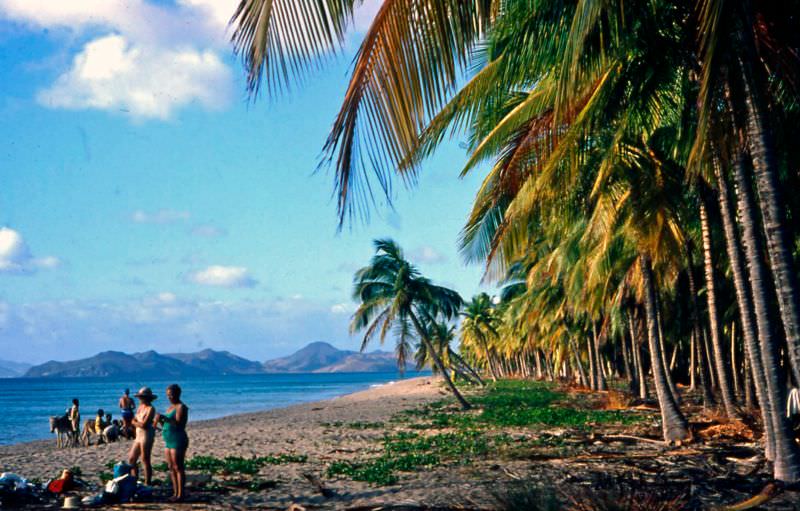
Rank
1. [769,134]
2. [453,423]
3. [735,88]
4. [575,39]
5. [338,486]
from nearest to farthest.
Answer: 1. [575,39]
2. [769,134]
3. [735,88]
4. [338,486]
5. [453,423]

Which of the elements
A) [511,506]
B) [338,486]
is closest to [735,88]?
[511,506]

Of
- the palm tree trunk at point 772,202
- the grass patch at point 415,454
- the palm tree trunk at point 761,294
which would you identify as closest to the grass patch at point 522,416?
the grass patch at point 415,454

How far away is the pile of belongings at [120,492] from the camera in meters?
8.37

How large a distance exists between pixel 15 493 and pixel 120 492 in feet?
4.20

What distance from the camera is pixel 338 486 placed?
9867 mm

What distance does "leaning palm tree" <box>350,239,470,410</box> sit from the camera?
25.3 metres

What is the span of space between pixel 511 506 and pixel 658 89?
19.8ft

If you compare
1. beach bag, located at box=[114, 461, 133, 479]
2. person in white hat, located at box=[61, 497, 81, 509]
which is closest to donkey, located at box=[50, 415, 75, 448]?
beach bag, located at box=[114, 461, 133, 479]

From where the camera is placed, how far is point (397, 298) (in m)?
25.1

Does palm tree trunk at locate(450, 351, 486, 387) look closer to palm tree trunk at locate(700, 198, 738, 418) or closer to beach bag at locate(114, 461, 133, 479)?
palm tree trunk at locate(700, 198, 738, 418)

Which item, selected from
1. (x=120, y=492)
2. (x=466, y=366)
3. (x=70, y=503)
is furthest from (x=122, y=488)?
(x=466, y=366)

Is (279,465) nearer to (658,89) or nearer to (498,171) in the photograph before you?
(498,171)

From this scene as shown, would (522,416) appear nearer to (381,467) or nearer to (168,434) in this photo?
(381,467)

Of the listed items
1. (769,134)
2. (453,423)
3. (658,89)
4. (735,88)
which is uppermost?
(658,89)
